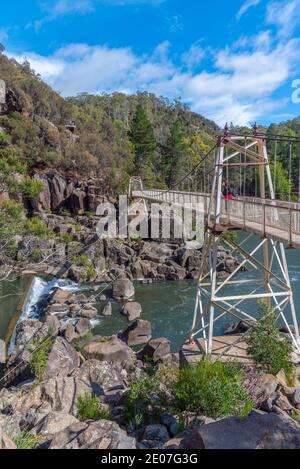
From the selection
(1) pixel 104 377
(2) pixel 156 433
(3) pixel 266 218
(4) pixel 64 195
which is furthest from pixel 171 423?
(4) pixel 64 195

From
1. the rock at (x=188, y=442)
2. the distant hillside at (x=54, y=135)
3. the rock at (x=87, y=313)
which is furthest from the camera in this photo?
the distant hillside at (x=54, y=135)

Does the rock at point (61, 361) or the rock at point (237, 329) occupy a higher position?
the rock at point (61, 361)

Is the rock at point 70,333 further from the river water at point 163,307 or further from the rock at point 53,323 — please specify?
the river water at point 163,307

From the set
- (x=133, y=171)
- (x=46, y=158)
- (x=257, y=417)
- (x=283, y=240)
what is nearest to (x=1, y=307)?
(x=283, y=240)

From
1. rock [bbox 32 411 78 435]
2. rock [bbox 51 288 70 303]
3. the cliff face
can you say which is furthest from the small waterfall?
the cliff face

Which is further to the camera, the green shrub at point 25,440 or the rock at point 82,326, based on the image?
the rock at point 82,326

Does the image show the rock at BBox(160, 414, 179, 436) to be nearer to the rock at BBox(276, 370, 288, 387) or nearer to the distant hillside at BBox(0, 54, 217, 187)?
the rock at BBox(276, 370, 288, 387)

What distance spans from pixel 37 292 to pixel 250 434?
16.2 m

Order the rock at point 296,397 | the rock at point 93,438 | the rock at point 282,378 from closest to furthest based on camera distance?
the rock at point 93,438, the rock at point 296,397, the rock at point 282,378

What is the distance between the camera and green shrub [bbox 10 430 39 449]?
400cm

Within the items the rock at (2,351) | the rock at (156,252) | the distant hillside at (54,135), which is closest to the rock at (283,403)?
the rock at (2,351)

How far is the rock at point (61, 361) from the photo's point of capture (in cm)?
831

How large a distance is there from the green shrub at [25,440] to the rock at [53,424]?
0.52 feet

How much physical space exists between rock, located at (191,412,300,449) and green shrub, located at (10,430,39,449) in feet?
6.43
